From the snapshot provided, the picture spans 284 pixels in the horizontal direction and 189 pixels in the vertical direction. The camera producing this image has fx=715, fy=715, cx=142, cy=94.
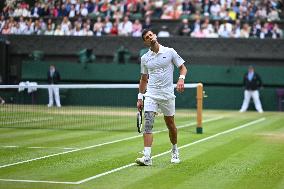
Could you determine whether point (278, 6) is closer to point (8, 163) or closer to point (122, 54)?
point (122, 54)

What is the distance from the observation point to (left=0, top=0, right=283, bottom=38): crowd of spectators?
37.1 m

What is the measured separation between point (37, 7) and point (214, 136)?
21.4m

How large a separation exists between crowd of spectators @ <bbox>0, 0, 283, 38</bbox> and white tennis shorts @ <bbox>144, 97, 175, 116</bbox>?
2405cm

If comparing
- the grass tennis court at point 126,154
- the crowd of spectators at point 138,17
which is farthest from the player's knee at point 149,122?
the crowd of spectators at point 138,17

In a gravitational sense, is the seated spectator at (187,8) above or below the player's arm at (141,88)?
above

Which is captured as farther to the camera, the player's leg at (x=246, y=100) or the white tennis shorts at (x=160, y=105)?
the player's leg at (x=246, y=100)

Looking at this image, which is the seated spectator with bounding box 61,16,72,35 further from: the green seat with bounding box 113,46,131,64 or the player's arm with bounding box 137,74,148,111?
the player's arm with bounding box 137,74,148,111

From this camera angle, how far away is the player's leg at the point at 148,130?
42.0ft

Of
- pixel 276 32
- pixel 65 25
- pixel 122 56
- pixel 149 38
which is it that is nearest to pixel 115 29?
pixel 122 56

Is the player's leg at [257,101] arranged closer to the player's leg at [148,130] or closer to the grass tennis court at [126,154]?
the grass tennis court at [126,154]

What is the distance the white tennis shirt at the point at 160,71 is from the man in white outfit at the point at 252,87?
22058 millimetres

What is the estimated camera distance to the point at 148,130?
42.5ft

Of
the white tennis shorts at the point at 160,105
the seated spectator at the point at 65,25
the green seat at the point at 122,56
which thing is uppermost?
the seated spectator at the point at 65,25

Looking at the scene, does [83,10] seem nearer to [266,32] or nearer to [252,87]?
[266,32]
